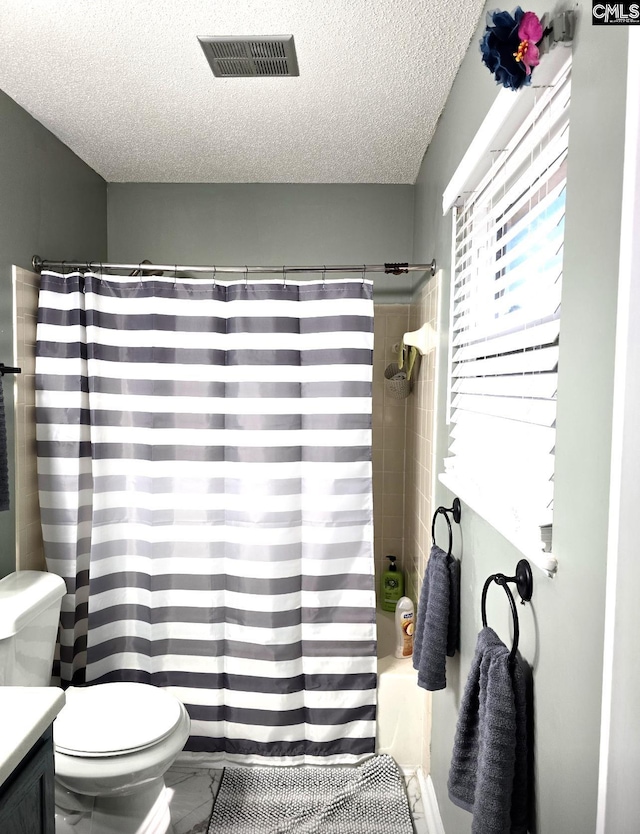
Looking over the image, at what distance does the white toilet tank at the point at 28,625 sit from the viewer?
177 centimetres

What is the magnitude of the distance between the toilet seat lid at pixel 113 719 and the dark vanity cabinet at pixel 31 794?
1.42 feet

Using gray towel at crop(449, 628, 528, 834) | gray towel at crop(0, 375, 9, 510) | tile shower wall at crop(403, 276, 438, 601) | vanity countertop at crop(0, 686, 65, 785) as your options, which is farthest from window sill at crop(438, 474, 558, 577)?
gray towel at crop(0, 375, 9, 510)

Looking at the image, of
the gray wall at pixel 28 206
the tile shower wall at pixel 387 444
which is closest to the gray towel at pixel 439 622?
the tile shower wall at pixel 387 444

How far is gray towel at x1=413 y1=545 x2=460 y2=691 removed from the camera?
1688 millimetres

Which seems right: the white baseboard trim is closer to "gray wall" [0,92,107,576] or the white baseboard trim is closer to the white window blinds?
the white window blinds

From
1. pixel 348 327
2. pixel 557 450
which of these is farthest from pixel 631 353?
pixel 348 327

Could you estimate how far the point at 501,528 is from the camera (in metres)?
1.15

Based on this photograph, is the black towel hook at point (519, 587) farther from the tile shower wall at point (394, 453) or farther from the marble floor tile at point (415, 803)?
the tile shower wall at point (394, 453)

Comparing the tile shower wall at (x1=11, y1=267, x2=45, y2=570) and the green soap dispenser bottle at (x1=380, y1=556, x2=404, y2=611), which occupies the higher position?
the tile shower wall at (x1=11, y1=267, x2=45, y2=570)

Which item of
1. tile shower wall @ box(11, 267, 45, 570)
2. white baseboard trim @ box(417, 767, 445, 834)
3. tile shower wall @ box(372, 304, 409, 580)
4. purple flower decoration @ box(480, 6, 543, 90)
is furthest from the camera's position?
tile shower wall @ box(372, 304, 409, 580)

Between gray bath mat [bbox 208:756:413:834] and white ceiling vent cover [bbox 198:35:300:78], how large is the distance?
249 centimetres

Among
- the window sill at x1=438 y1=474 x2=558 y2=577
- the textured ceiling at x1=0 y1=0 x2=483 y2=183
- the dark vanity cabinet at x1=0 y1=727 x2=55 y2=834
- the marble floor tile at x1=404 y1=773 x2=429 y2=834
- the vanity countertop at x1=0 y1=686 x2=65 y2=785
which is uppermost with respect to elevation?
the textured ceiling at x1=0 y1=0 x2=483 y2=183

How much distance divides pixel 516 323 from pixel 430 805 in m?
1.81

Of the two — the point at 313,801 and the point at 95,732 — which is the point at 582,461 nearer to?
the point at 95,732
